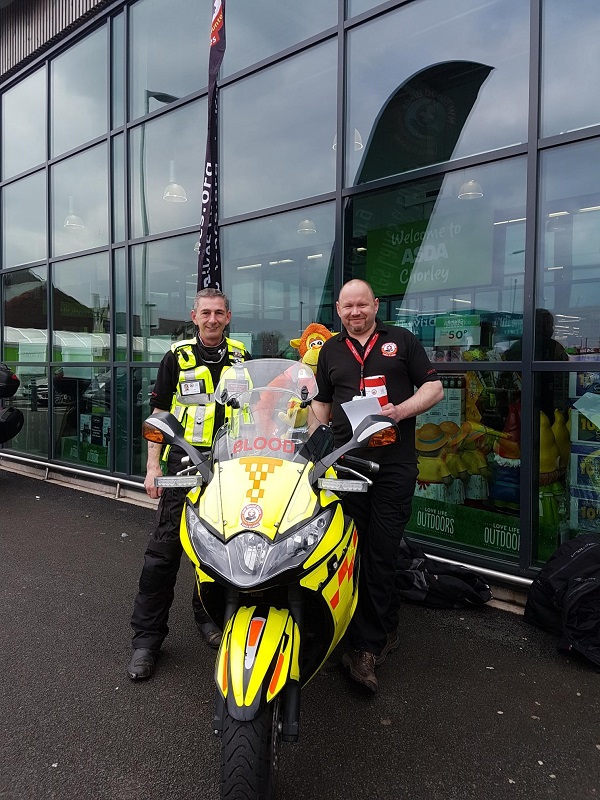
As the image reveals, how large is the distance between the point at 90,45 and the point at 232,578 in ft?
27.8

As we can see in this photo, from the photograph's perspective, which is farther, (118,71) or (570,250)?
(118,71)

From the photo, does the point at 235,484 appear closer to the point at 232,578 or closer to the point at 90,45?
the point at 232,578

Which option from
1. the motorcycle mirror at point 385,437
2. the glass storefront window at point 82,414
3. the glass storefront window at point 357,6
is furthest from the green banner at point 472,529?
the glass storefront window at point 82,414

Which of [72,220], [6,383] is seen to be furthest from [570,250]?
[72,220]

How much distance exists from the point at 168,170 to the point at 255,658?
6425 millimetres

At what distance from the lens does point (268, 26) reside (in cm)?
595

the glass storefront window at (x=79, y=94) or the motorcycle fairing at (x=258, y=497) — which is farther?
the glass storefront window at (x=79, y=94)

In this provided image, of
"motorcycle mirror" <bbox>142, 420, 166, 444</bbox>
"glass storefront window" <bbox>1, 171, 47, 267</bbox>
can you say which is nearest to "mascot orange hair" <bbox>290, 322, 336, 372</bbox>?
"motorcycle mirror" <bbox>142, 420, 166, 444</bbox>

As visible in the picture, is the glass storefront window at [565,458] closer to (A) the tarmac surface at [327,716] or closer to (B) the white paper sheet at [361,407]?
(A) the tarmac surface at [327,716]

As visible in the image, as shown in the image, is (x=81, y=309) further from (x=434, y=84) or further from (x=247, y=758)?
(x=247, y=758)

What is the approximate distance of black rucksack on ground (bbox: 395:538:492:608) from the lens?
3848mm

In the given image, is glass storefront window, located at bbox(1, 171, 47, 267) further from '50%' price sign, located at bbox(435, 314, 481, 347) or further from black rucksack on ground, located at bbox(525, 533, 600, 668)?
black rucksack on ground, located at bbox(525, 533, 600, 668)

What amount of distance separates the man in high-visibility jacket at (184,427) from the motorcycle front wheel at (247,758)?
133 centimetres

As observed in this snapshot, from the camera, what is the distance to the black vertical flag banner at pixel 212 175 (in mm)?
5160
